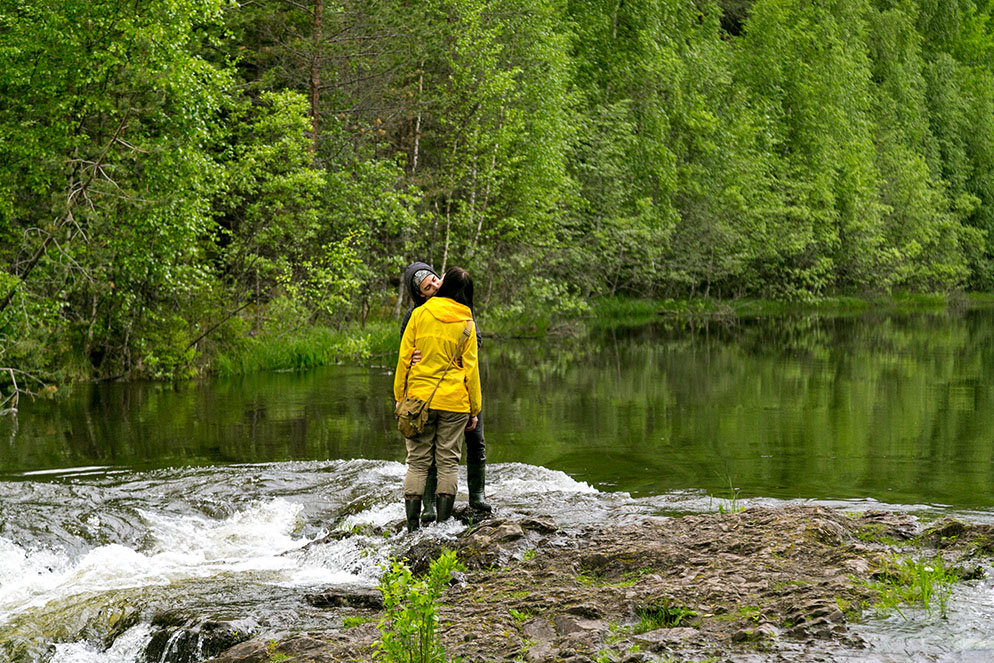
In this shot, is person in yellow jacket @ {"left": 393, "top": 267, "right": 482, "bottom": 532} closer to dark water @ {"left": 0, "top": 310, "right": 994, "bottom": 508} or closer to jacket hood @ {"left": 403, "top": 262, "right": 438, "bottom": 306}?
jacket hood @ {"left": 403, "top": 262, "right": 438, "bottom": 306}

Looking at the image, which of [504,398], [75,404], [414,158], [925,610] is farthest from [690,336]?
[925,610]

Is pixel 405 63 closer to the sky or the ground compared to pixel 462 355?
closer to the sky

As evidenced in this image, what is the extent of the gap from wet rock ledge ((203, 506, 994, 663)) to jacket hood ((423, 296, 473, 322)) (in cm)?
157

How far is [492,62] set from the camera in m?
28.5

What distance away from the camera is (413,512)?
8281mm

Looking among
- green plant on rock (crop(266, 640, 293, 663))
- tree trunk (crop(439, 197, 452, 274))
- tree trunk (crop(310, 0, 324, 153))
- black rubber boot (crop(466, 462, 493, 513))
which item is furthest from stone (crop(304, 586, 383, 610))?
tree trunk (crop(439, 197, 452, 274))

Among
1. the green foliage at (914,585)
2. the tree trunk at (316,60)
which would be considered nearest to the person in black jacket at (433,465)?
the green foliage at (914,585)

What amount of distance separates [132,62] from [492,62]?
44.6 ft

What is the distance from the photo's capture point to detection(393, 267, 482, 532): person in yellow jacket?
26.3 feet

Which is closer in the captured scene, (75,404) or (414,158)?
(75,404)

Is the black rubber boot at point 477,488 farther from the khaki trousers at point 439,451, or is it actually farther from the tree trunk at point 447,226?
Result: the tree trunk at point 447,226

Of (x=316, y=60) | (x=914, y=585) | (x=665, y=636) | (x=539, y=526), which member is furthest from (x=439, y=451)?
(x=316, y=60)

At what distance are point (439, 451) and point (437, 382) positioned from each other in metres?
0.57

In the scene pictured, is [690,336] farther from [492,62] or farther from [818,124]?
[818,124]
